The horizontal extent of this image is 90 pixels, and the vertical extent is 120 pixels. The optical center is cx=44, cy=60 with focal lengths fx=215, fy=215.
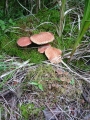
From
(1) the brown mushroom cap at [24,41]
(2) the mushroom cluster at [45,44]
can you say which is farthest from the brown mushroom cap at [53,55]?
(1) the brown mushroom cap at [24,41]

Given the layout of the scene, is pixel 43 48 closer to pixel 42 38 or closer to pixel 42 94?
pixel 42 38

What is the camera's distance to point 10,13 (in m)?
→ 2.12

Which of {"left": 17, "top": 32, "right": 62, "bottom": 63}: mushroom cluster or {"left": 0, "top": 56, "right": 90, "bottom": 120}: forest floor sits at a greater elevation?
{"left": 17, "top": 32, "right": 62, "bottom": 63}: mushroom cluster

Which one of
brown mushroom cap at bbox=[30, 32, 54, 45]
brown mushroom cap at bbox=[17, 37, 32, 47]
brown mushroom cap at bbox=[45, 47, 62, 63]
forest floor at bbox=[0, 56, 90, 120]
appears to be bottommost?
forest floor at bbox=[0, 56, 90, 120]

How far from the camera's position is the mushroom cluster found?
1.56 meters

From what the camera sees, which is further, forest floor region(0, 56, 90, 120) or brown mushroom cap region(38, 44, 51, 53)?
brown mushroom cap region(38, 44, 51, 53)

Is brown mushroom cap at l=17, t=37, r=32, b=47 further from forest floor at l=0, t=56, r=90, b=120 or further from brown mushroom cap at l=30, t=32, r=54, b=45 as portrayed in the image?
forest floor at l=0, t=56, r=90, b=120

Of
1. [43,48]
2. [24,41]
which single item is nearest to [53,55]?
[43,48]

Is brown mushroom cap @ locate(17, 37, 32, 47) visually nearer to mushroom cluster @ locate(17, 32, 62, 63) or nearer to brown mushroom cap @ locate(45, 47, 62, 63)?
mushroom cluster @ locate(17, 32, 62, 63)

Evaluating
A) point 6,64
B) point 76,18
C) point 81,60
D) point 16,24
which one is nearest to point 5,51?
point 6,64

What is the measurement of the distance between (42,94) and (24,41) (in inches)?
17.7

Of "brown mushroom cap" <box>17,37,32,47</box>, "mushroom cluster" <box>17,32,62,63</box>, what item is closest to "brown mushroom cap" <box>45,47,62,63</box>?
"mushroom cluster" <box>17,32,62,63</box>

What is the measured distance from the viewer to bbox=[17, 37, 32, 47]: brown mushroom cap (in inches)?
62.8

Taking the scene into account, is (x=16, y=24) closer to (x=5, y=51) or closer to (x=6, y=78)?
(x=5, y=51)
